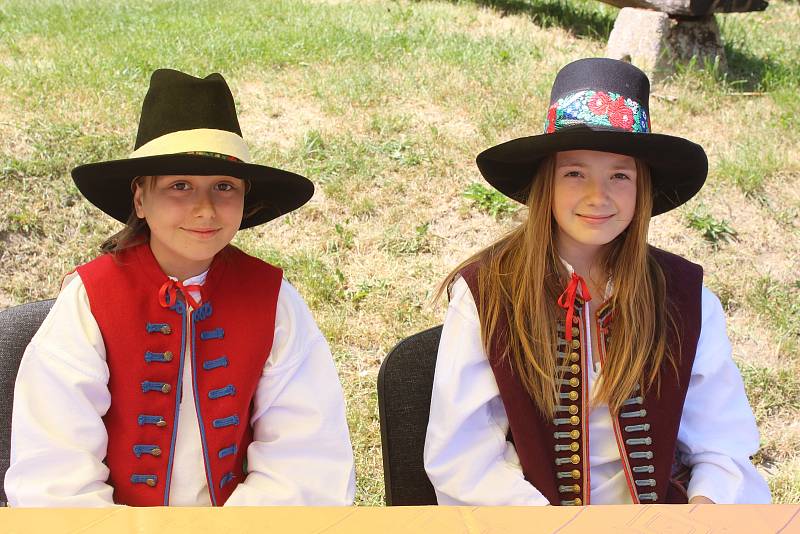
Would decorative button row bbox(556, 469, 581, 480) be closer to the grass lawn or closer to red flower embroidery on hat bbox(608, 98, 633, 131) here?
red flower embroidery on hat bbox(608, 98, 633, 131)

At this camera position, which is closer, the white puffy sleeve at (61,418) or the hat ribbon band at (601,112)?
the white puffy sleeve at (61,418)

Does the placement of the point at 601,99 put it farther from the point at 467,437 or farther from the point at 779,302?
the point at 779,302

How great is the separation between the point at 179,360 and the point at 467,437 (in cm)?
76

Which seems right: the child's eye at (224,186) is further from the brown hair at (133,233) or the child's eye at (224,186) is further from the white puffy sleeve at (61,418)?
the white puffy sleeve at (61,418)

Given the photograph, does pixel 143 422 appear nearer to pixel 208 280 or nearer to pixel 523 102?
pixel 208 280

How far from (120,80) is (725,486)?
4486 mm

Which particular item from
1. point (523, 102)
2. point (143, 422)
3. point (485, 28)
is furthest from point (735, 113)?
point (143, 422)

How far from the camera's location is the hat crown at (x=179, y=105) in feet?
7.43

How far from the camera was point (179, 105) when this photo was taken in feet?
7.44

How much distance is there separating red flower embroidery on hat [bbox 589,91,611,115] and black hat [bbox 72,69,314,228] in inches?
30.2

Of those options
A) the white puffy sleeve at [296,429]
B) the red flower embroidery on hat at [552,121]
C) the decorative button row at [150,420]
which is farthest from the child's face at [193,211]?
the red flower embroidery on hat at [552,121]

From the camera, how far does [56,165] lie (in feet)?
15.5

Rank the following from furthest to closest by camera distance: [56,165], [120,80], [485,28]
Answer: [485,28] → [120,80] → [56,165]

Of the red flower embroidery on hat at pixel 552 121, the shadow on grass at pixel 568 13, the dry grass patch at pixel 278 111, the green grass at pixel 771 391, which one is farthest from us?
the shadow on grass at pixel 568 13
